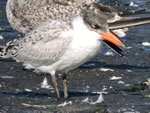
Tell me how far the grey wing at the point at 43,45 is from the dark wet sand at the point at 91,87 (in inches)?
20.1

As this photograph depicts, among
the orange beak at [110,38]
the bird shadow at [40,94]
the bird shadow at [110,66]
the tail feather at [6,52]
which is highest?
the orange beak at [110,38]

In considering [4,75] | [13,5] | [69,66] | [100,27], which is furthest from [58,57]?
[13,5]

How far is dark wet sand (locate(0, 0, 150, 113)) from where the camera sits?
7914 mm

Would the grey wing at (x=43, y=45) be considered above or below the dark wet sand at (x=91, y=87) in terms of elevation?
above

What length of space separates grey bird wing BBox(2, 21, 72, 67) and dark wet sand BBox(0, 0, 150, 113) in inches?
20.0

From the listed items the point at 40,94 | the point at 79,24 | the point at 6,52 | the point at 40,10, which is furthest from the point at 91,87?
the point at 40,10

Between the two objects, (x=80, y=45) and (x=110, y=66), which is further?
(x=110, y=66)

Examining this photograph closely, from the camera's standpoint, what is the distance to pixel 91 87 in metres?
8.95

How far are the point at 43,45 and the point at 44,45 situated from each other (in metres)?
0.02

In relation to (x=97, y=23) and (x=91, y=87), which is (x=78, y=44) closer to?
(x=97, y=23)

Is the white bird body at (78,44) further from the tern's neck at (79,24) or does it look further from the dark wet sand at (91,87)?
the dark wet sand at (91,87)

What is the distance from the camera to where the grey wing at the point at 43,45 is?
8219mm

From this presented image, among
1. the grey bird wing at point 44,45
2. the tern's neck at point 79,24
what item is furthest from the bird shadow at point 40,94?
the tern's neck at point 79,24

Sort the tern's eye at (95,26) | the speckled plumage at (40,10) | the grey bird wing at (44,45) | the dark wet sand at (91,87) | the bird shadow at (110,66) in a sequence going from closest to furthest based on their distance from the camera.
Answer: the dark wet sand at (91,87), the tern's eye at (95,26), the grey bird wing at (44,45), the speckled plumage at (40,10), the bird shadow at (110,66)
